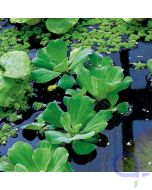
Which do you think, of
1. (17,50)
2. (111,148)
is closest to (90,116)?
(111,148)

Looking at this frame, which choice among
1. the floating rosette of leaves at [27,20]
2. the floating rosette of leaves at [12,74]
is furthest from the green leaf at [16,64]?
the floating rosette of leaves at [27,20]

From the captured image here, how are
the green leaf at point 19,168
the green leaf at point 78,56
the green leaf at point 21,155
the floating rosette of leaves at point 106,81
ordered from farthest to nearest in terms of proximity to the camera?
1. the green leaf at point 78,56
2. the floating rosette of leaves at point 106,81
3. the green leaf at point 21,155
4. the green leaf at point 19,168

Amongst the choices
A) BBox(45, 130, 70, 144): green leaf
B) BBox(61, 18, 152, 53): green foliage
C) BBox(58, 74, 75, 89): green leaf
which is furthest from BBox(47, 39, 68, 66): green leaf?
BBox(45, 130, 70, 144): green leaf

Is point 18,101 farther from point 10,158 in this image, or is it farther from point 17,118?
point 10,158

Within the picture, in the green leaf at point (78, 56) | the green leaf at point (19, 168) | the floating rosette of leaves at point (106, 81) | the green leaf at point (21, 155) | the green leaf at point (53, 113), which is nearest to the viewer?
the green leaf at point (19, 168)

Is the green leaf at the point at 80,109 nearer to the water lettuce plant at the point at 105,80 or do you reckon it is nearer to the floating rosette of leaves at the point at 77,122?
the floating rosette of leaves at the point at 77,122

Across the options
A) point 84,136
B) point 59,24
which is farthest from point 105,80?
point 59,24

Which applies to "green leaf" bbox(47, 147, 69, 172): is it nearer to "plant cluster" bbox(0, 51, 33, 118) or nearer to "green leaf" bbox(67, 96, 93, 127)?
"green leaf" bbox(67, 96, 93, 127)
